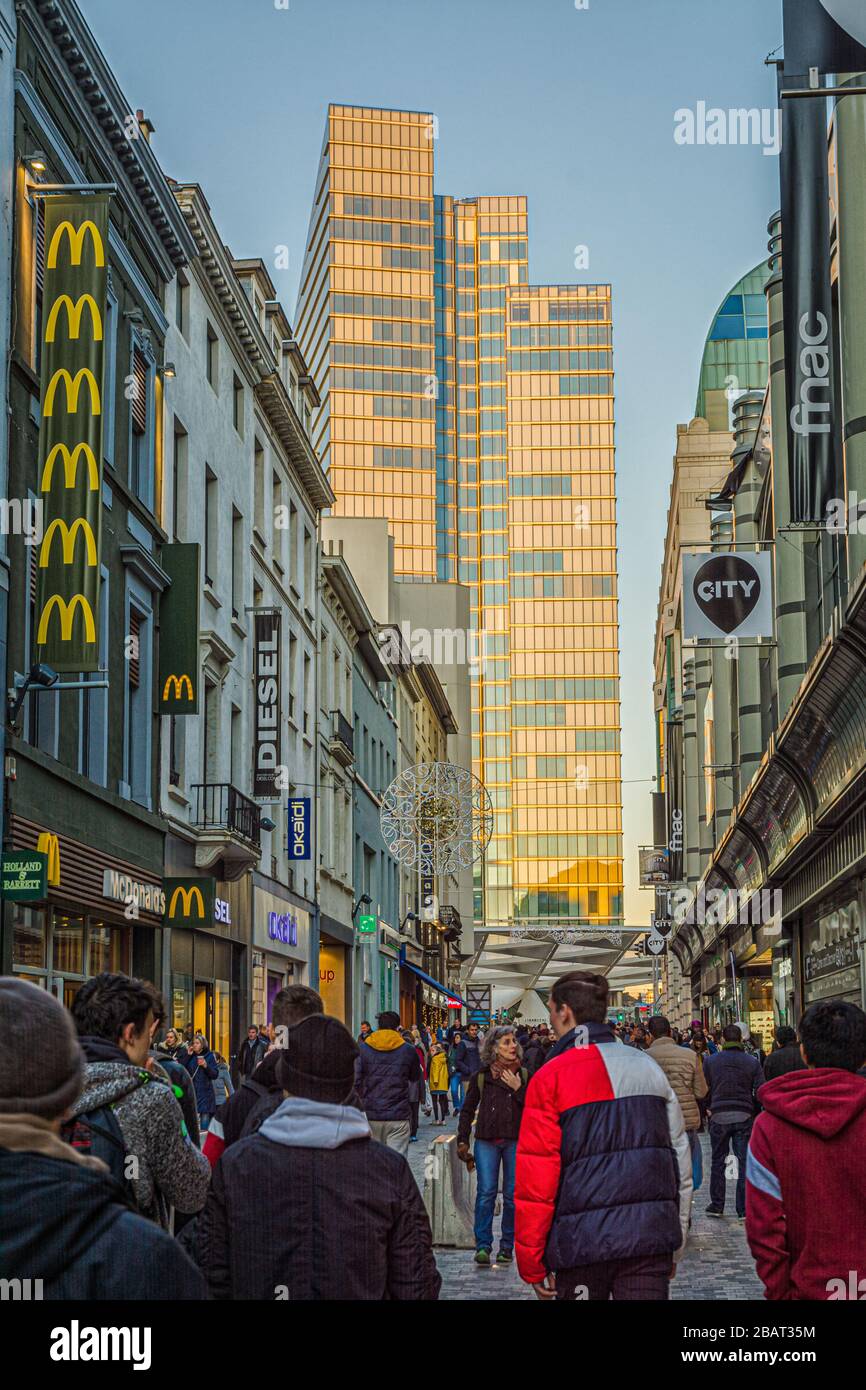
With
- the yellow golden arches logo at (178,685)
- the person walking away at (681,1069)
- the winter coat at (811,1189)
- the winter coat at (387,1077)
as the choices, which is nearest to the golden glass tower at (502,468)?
the yellow golden arches logo at (178,685)

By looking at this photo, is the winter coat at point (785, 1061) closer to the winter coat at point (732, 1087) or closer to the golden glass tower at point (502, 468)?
the winter coat at point (732, 1087)

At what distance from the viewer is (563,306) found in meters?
151

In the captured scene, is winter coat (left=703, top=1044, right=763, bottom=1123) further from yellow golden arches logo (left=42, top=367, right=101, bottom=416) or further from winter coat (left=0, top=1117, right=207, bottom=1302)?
winter coat (left=0, top=1117, right=207, bottom=1302)

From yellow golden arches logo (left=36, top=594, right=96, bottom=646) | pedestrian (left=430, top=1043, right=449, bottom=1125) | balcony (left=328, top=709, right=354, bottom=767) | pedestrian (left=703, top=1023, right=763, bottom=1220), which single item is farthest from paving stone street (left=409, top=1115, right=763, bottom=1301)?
balcony (left=328, top=709, right=354, bottom=767)

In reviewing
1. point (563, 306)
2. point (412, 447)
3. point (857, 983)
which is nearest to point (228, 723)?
point (857, 983)

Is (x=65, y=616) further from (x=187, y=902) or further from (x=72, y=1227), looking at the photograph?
(x=72, y=1227)

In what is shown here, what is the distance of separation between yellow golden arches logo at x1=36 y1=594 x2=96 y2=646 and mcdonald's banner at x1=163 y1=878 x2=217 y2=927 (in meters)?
7.69

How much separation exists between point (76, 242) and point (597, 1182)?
1491 centimetres

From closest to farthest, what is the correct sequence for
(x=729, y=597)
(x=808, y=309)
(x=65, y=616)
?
(x=65, y=616), (x=808, y=309), (x=729, y=597)

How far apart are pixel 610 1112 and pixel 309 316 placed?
134 metres

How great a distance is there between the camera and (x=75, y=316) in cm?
1842

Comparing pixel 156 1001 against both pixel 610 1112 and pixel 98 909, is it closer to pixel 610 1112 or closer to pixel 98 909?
pixel 610 1112

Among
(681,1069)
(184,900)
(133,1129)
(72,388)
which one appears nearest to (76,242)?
(72,388)
